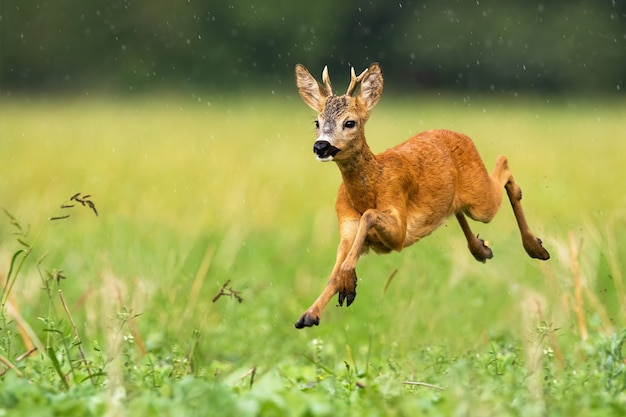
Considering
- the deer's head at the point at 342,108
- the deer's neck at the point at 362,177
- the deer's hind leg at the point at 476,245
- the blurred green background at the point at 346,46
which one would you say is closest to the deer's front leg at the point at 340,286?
the deer's neck at the point at 362,177

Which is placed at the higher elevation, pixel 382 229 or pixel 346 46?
pixel 382 229

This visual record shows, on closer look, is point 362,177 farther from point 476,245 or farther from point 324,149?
point 476,245

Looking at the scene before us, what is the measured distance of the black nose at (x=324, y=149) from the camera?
664cm

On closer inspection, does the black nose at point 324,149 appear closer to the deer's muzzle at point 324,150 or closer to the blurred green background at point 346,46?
the deer's muzzle at point 324,150

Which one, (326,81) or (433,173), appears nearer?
(326,81)

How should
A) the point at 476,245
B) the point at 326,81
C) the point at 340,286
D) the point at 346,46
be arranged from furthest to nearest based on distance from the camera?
1. the point at 346,46
2. the point at 476,245
3. the point at 326,81
4. the point at 340,286

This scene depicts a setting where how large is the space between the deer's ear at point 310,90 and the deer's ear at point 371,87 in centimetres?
18

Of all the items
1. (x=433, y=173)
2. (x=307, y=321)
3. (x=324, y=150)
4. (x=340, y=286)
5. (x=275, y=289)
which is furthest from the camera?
(x=275, y=289)

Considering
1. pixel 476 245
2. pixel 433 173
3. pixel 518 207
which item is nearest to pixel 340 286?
pixel 433 173

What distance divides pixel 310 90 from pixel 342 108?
0.28 m

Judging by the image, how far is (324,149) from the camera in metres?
6.71

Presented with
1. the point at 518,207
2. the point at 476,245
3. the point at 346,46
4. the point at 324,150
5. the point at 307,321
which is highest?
the point at 324,150

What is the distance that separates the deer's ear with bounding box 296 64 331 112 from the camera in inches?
281

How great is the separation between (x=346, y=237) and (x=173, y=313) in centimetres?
398
